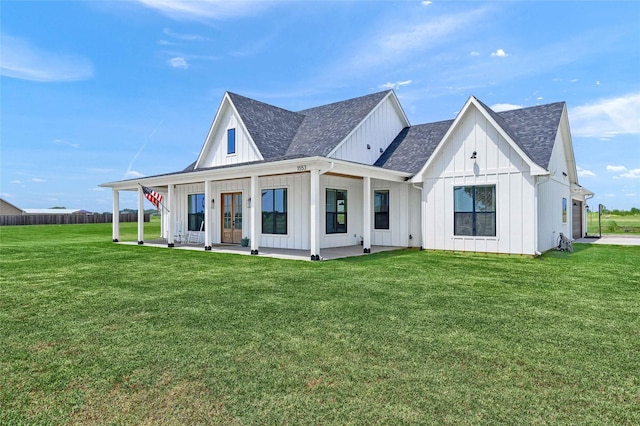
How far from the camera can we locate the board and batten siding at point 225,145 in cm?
1567

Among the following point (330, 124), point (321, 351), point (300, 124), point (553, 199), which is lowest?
point (321, 351)

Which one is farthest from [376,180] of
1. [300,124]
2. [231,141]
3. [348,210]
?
[231,141]

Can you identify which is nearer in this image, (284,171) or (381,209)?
(284,171)

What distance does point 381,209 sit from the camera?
1448 centimetres

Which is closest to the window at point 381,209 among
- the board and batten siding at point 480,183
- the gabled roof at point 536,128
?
the board and batten siding at point 480,183

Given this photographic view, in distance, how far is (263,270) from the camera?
8.61m

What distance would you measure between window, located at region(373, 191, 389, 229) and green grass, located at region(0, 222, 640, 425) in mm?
7179

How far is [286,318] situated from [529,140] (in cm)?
1179

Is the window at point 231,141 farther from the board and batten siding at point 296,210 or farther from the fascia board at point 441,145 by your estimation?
the fascia board at point 441,145

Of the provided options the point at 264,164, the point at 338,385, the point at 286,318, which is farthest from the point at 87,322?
the point at 264,164

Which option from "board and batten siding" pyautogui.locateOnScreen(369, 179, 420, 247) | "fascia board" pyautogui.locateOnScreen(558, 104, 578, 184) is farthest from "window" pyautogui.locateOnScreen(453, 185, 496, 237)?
"fascia board" pyautogui.locateOnScreen(558, 104, 578, 184)

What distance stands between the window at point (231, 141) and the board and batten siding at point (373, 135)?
5.33 m

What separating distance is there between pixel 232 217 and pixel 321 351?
12782 millimetres

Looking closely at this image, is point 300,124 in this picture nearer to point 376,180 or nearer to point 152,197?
point 376,180
